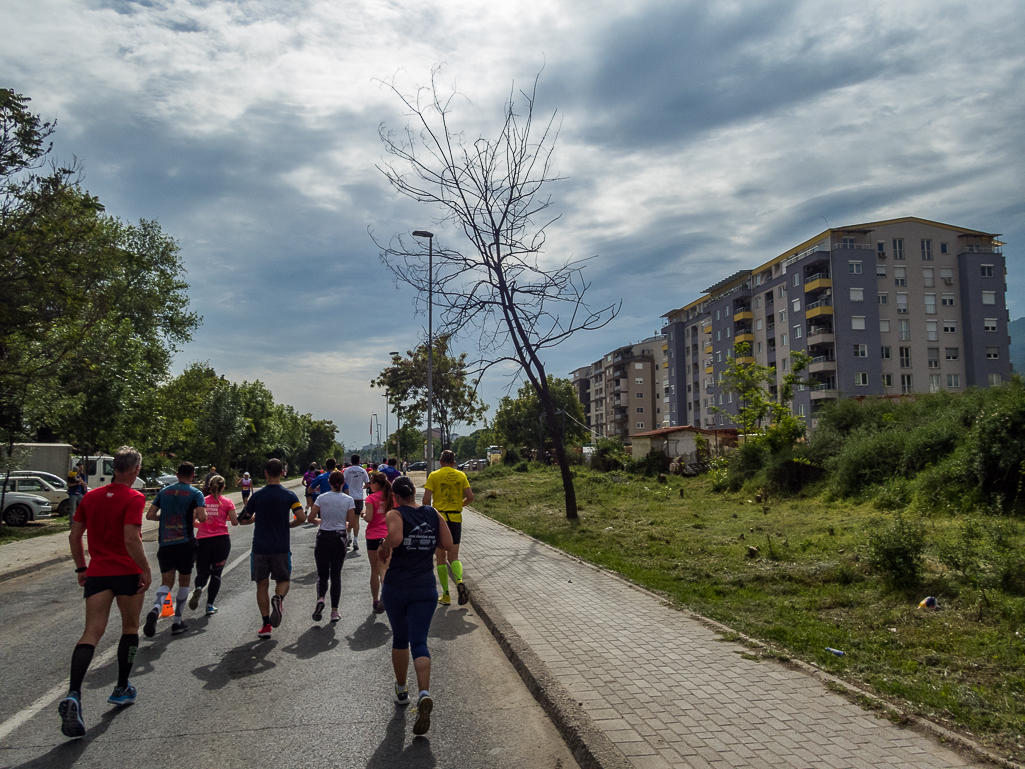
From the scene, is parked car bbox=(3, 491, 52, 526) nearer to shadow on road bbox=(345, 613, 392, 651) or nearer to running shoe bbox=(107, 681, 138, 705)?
shadow on road bbox=(345, 613, 392, 651)

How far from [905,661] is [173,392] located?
53.0m

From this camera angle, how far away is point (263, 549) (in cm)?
712

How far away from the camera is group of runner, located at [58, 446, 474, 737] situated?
16.4 ft

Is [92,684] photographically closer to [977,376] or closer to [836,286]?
[836,286]

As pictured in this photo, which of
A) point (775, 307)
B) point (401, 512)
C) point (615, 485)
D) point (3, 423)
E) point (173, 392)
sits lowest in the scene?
point (615, 485)

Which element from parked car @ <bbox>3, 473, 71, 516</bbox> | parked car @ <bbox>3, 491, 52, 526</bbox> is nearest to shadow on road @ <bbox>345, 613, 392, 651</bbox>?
parked car @ <bbox>3, 491, 52, 526</bbox>

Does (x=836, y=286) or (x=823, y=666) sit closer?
(x=823, y=666)

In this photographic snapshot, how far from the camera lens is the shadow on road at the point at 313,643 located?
6512mm

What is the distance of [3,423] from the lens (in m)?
19.2

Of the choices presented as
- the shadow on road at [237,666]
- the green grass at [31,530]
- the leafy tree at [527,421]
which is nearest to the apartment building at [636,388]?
the leafy tree at [527,421]

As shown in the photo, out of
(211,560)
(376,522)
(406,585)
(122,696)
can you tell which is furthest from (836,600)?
(211,560)

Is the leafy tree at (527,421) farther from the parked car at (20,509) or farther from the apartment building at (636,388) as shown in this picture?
the parked car at (20,509)

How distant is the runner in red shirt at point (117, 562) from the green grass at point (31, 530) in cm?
1530

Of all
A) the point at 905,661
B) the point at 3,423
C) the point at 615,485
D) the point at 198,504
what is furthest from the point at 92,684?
the point at 615,485
